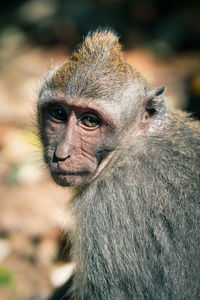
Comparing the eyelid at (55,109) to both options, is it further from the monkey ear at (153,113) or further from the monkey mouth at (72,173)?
the monkey ear at (153,113)

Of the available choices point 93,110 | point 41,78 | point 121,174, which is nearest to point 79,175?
point 121,174

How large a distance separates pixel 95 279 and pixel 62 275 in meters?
2.11

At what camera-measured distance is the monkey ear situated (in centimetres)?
474

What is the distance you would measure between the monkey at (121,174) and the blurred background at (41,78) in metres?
0.64

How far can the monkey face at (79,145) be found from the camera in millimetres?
4594

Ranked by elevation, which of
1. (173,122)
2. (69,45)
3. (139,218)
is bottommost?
(139,218)

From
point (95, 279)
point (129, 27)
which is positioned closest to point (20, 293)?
point (95, 279)

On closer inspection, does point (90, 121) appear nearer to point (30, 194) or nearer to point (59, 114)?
point (59, 114)

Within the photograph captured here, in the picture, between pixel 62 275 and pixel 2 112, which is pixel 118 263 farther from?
pixel 2 112

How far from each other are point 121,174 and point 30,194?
11.9 feet

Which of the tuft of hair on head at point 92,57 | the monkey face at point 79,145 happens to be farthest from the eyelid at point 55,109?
the tuft of hair on head at point 92,57

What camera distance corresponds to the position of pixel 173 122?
4.96 m

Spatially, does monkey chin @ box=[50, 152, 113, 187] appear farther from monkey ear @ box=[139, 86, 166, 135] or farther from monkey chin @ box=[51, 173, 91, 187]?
monkey ear @ box=[139, 86, 166, 135]

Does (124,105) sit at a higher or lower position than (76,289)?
higher
